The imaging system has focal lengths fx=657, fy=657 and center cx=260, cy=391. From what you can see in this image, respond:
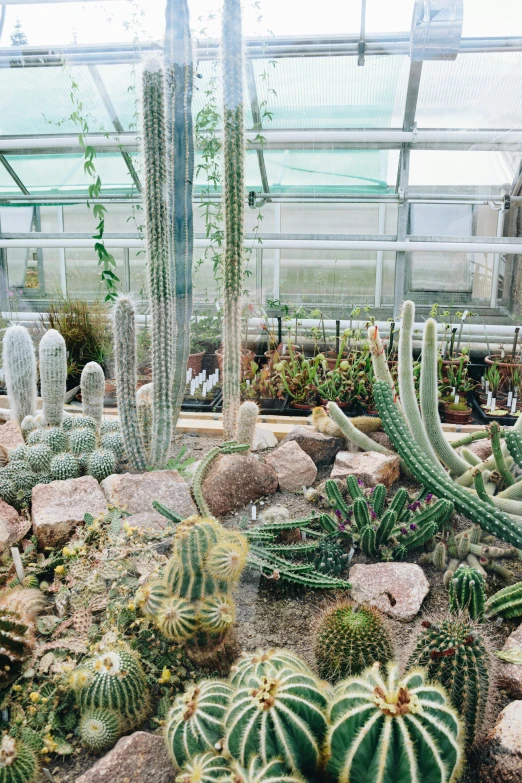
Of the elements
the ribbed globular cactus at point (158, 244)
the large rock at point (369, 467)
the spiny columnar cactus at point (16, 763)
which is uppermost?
the ribbed globular cactus at point (158, 244)

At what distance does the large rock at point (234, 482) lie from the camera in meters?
2.74

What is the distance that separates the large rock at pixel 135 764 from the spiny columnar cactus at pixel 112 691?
9cm

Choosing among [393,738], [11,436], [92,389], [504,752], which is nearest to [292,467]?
[92,389]

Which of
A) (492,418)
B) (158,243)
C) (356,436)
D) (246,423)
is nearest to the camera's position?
(158,243)

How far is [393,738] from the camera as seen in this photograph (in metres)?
1.14

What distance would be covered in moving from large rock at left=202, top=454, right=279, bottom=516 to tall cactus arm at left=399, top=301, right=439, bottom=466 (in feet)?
2.20

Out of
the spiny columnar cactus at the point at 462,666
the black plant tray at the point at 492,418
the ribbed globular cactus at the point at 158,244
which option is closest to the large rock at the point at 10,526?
the ribbed globular cactus at the point at 158,244

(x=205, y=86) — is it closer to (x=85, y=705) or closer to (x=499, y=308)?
(x=499, y=308)

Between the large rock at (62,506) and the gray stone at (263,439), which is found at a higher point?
the gray stone at (263,439)

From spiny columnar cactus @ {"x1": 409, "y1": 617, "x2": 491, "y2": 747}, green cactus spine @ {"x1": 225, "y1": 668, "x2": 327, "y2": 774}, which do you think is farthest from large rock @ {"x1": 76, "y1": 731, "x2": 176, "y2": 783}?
spiny columnar cactus @ {"x1": 409, "y1": 617, "x2": 491, "y2": 747}

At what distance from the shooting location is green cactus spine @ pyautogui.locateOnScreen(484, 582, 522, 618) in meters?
2.07

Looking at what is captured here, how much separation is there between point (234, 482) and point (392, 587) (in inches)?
33.2

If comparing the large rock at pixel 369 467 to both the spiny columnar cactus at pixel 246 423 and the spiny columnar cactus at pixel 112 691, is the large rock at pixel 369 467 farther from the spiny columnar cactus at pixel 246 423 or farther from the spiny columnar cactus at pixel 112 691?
the spiny columnar cactus at pixel 112 691

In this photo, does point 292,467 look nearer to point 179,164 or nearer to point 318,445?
point 318,445
